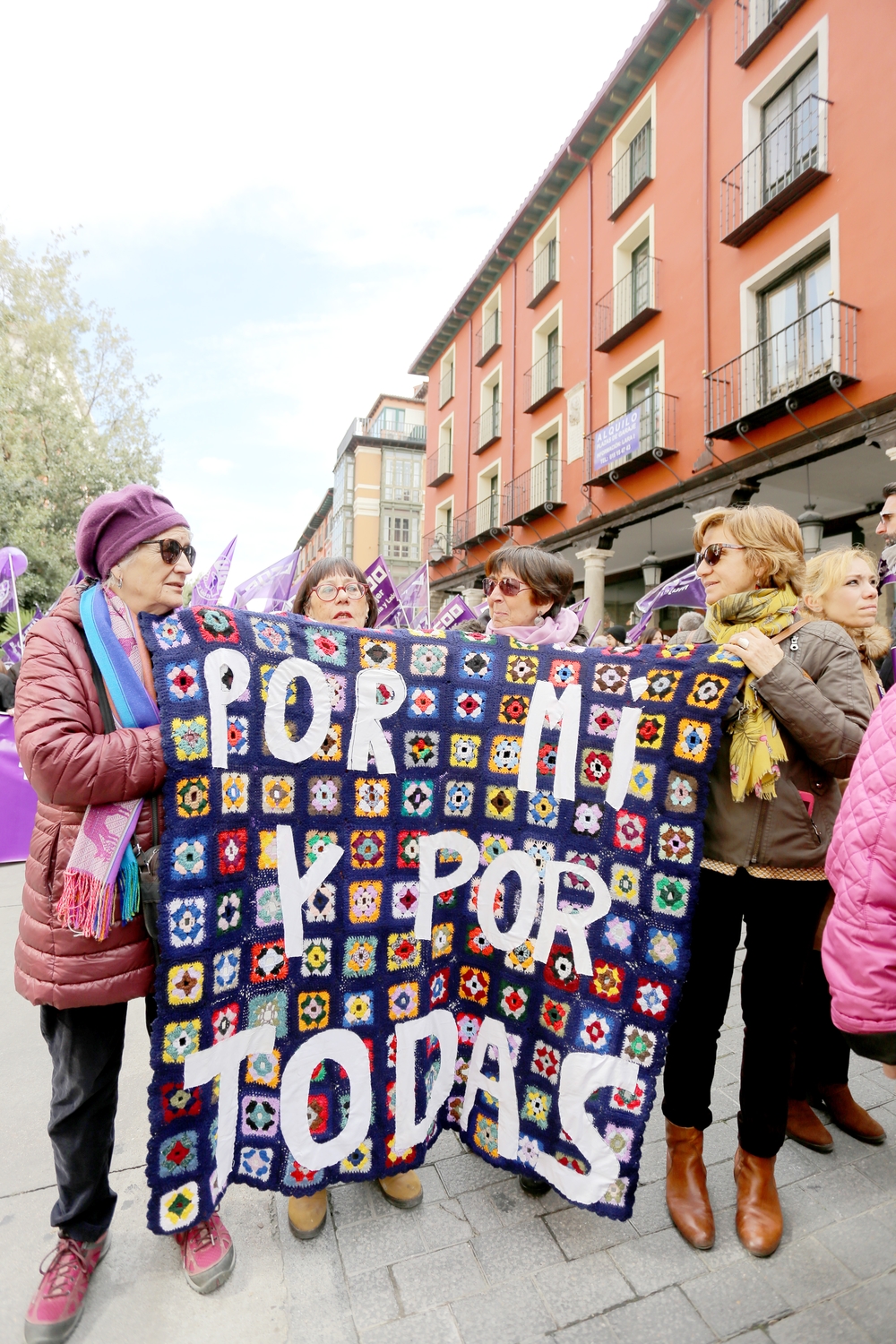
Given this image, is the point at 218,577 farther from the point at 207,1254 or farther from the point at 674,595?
the point at 207,1254

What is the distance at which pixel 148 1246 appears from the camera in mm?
1804

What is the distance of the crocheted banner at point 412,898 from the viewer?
166cm

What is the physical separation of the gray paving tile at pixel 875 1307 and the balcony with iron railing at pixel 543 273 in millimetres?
16491

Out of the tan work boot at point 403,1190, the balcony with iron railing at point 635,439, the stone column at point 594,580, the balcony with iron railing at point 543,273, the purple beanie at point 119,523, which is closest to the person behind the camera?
the purple beanie at point 119,523

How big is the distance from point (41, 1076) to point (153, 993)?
4.51 ft

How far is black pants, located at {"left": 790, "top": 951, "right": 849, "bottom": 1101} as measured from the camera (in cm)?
234

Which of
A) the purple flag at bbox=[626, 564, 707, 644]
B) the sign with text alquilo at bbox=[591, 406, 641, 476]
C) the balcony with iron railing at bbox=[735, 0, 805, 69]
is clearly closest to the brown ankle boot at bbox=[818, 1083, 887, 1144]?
the purple flag at bbox=[626, 564, 707, 644]

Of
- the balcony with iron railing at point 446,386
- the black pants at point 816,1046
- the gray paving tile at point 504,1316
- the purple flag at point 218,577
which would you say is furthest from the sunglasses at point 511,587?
the balcony with iron railing at point 446,386

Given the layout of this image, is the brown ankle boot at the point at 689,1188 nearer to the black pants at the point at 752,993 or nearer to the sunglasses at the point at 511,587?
the black pants at the point at 752,993

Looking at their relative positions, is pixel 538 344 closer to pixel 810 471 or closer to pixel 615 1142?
pixel 810 471

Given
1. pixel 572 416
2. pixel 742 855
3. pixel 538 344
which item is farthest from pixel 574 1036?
pixel 538 344

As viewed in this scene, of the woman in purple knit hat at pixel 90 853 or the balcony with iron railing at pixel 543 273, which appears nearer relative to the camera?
the woman in purple knit hat at pixel 90 853

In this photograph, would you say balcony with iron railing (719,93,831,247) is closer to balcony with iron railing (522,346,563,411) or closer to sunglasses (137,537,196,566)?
balcony with iron railing (522,346,563,411)

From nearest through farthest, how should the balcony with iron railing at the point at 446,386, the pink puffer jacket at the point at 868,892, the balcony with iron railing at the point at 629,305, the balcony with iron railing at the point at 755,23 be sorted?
the pink puffer jacket at the point at 868,892
the balcony with iron railing at the point at 755,23
the balcony with iron railing at the point at 629,305
the balcony with iron railing at the point at 446,386
